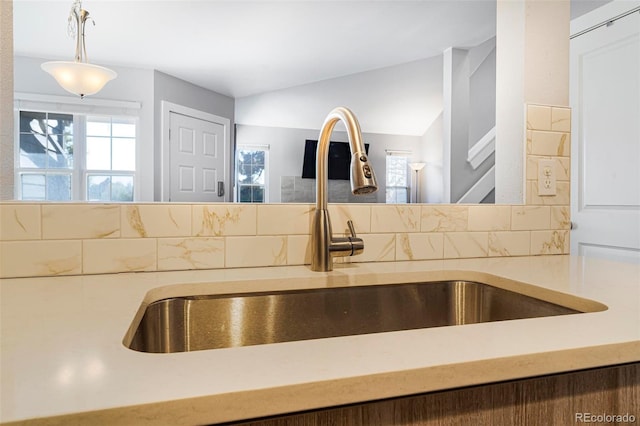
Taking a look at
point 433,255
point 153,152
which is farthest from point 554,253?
Result: point 153,152

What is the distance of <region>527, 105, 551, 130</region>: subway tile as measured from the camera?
109 cm

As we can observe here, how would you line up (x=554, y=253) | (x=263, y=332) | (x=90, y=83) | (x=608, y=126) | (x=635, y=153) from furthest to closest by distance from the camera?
(x=608, y=126), (x=635, y=153), (x=90, y=83), (x=554, y=253), (x=263, y=332)

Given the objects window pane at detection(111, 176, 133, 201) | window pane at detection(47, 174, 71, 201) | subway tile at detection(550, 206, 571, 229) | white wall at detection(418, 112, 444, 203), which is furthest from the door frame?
subway tile at detection(550, 206, 571, 229)

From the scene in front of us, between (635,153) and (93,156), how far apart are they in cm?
Result: 255

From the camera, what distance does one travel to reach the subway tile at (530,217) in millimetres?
1063

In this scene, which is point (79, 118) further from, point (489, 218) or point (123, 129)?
point (489, 218)

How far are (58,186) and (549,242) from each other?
2.05 meters

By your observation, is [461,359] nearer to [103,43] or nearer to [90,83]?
[90,83]

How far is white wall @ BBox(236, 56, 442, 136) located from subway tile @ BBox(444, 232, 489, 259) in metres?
0.94

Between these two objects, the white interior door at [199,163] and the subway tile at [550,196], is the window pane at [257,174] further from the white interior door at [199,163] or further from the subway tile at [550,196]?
the subway tile at [550,196]

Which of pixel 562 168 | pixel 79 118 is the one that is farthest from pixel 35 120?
pixel 562 168

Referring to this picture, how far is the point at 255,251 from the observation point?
86 centimetres

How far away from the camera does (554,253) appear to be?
1.11 meters

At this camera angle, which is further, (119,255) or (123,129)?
(123,129)
